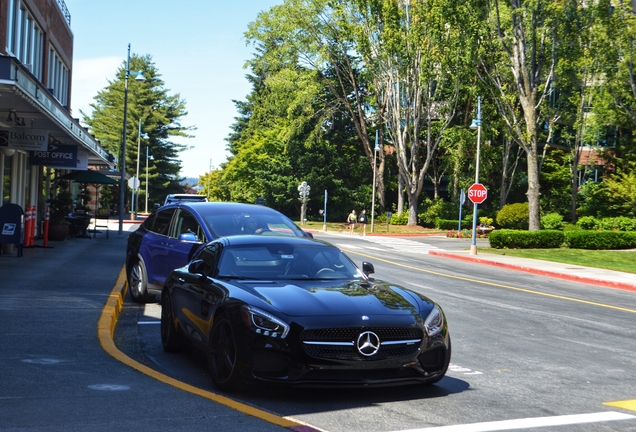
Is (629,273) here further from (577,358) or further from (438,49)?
(438,49)

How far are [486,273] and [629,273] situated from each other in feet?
16.1

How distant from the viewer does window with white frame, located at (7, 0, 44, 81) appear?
23547 mm

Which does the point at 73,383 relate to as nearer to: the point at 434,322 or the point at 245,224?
the point at 434,322

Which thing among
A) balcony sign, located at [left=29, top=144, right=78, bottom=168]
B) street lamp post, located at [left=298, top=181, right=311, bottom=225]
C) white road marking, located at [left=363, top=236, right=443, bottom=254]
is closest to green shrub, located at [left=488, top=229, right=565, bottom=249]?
white road marking, located at [left=363, top=236, right=443, bottom=254]

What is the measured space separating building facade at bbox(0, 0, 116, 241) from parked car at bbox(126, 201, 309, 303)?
3.72m

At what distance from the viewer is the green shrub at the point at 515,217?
174 ft

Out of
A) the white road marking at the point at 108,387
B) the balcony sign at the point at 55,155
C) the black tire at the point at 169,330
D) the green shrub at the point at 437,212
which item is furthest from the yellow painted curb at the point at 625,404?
the green shrub at the point at 437,212

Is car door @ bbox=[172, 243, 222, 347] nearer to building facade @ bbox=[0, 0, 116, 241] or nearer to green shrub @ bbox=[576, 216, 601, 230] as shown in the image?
building facade @ bbox=[0, 0, 116, 241]

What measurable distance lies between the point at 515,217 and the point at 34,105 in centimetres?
4135

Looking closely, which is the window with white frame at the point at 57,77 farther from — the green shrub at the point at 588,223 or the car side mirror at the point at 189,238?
the green shrub at the point at 588,223

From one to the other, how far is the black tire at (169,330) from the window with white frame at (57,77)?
924 inches

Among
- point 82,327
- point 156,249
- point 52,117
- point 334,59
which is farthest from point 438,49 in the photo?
point 82,327

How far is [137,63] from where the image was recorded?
107m

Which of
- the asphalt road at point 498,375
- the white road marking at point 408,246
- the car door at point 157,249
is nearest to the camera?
the asphalt road at point 498,375
